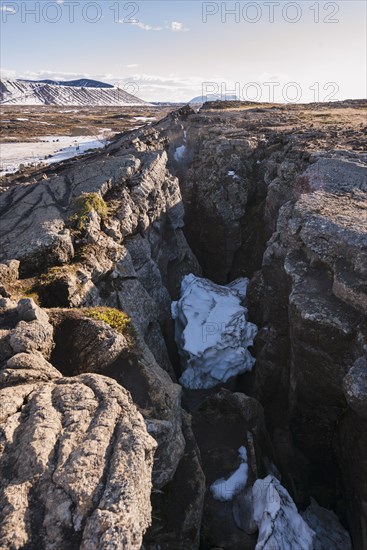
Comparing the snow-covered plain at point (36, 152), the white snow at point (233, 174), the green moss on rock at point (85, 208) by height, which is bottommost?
the green moss on rock at point (85, 208)

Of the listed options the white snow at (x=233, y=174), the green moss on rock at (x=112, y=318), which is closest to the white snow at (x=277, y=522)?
the green moss on rock at (x=112, y=318)

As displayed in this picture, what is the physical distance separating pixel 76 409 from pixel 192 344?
1125 centimetres

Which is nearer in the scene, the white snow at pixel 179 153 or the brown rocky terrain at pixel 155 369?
the brown rocky terrain at pixel 155 369

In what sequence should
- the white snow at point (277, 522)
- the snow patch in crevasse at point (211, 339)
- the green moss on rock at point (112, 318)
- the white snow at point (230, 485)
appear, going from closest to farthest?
1. the white snow at point (277, 522)
2. the green moss on rock at point (112, 318)
3. the white snow at point (230, 485)
4. the snow patch in crevasse at point (211, 339)

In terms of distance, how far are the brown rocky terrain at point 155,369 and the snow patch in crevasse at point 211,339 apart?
30.8 inches

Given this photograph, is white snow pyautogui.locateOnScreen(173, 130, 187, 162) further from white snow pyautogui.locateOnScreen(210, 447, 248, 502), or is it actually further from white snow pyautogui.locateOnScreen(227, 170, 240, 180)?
white snow pyautogui.locateOnScreen(210, 447, 248, 502)

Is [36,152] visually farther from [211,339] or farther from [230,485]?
[230,485]

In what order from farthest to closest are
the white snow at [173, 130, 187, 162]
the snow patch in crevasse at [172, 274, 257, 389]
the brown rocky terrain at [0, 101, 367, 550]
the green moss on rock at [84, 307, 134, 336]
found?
the white snow at [173, 130, 187, 162] < the snow patch in crevasse at [172, 274, 257, 389] < the green moss on rock at [84, 307, 134, 336] < the brown rocky terrain at [0, 101, 367, 550]

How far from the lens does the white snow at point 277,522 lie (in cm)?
959

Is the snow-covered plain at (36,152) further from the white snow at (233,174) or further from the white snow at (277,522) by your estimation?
the white snow at (277,522)

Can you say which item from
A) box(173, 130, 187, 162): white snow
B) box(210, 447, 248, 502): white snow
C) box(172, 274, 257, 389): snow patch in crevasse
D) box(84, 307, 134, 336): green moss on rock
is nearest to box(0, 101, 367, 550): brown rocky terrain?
box(84, 307, 134, 336): green moss on rock

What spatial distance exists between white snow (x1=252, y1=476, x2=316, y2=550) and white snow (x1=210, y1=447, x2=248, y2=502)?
0.55m

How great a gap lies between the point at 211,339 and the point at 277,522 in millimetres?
9002

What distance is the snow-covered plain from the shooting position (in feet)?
160
